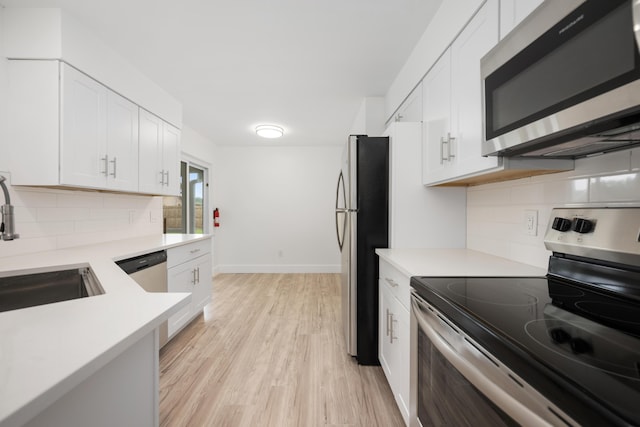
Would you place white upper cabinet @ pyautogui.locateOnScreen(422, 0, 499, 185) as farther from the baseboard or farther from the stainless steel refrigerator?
the baseboard

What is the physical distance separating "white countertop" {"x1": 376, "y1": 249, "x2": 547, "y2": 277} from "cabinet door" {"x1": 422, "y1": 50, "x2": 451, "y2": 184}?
1.58ft

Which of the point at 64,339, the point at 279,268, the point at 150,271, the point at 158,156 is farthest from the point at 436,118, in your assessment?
the point at 279,268

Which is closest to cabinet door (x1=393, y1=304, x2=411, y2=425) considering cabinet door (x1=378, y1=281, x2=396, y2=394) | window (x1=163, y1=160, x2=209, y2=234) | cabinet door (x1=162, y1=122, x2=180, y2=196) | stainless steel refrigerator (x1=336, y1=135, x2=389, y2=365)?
cabinet door (x1=378, y1=281, x2=396, y2=394)

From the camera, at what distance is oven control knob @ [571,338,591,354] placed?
591 mm

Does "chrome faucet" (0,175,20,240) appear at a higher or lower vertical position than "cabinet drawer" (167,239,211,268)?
higher

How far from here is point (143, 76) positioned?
2.58 meters

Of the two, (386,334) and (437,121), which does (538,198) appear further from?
(386,334)

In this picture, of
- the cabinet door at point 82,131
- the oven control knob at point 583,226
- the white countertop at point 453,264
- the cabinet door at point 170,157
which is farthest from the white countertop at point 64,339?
the cabinet door at point 170,157

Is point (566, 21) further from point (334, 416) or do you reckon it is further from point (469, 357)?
point (334, 416)

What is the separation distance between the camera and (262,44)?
2.12m

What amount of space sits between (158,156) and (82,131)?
3.03 ft

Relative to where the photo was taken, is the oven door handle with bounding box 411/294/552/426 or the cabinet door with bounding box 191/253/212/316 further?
the cabinet door with bounding box 191/253/212/316

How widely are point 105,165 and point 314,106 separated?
216cm

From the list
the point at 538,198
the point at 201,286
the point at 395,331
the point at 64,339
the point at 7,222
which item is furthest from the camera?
the point at 201,286
